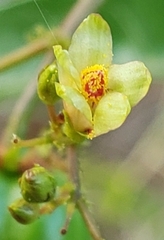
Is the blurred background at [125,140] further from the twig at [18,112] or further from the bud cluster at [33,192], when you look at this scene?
the bud cluster at [33,192]

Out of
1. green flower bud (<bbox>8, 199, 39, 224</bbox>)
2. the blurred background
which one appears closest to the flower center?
green flower bud (<bbox>8, 199, 39, 224</bbox>)

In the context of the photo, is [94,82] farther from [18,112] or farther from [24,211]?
[18,112]

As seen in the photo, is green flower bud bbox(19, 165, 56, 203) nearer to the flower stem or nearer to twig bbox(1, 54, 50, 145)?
the flower stem

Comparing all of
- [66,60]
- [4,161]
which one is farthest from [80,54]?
[4,161]

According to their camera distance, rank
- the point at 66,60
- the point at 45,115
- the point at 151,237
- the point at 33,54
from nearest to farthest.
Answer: the point at 66,60 < the point at 33,54 < the point at 151,237 < the point at 45,115

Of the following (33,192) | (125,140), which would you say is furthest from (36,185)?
(125,140)

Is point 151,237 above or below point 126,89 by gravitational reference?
below

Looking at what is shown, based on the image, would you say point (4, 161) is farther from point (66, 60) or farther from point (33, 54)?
point (66, 60)
